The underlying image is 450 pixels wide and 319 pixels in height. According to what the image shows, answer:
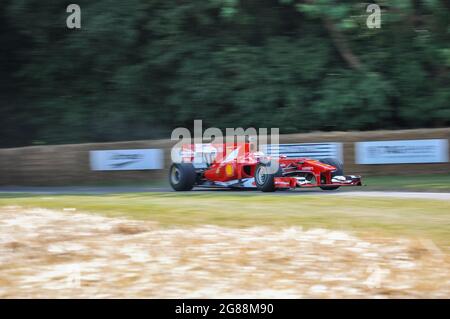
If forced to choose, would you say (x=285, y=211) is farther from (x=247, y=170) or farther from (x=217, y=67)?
(x=217, y=67)

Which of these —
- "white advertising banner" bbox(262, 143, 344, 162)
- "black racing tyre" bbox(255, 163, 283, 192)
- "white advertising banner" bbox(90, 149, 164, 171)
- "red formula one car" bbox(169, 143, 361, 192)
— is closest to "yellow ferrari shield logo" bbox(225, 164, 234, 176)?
"red formula one car" bbox(169, 143, 361, 192)

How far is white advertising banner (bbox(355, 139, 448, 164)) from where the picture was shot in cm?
1781

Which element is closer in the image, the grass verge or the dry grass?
the dry grass

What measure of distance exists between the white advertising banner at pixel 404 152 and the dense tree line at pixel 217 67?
2.78m

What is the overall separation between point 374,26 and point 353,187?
6.74 meters

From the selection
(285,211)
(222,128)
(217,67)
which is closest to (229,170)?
(285,211)

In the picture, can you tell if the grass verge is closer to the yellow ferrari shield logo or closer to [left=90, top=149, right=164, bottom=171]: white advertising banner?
the yellow ferrari shield logo

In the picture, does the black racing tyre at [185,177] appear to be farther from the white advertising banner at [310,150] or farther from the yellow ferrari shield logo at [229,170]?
the white advertising banner at [310,150]

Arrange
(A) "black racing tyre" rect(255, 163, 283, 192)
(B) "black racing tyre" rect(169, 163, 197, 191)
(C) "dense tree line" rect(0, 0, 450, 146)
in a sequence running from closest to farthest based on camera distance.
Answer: (A) "black racing tyre" rect(255, 163, 283, 192), (B) "black racing tyre" rect(169, 163, 197, 191), (C) "dense tree line" rect(0, 0, 450, 146)

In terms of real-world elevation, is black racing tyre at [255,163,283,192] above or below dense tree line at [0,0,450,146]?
below

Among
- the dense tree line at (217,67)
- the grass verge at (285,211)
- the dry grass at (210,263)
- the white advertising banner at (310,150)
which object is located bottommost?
the grass verge at (285,211)

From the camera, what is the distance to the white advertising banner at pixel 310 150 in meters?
17.9

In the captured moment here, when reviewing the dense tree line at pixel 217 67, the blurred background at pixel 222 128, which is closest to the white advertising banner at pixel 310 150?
the blurred background at pixel 222 128

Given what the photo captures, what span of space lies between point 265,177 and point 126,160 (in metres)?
6.14
